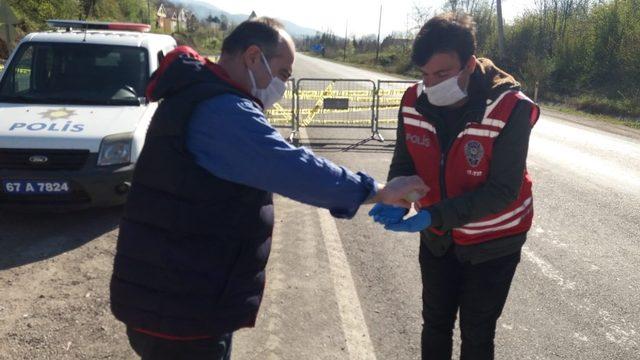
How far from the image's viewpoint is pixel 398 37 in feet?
255

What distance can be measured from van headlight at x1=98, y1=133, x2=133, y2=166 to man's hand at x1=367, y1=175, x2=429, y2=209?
3.80 m

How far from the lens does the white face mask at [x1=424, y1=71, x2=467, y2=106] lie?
2504 mm

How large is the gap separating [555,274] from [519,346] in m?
1.54

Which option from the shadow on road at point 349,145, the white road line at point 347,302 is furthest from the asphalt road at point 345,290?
the shadow on road at point 349,145

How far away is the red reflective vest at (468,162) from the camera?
7.84ft

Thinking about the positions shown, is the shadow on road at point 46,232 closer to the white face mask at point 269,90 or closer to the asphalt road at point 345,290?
the asphalt road at point 345,290

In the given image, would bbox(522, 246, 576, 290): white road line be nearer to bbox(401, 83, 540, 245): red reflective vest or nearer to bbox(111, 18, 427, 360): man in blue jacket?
bbox(401, 83, 540, 245): red reflective vest

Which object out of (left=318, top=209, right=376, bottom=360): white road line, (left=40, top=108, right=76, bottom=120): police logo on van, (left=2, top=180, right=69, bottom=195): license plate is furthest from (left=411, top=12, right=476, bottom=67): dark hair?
(left=40, top=108, right=76, bottom=120): police logo on van

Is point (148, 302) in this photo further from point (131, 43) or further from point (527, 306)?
point (131, 43)

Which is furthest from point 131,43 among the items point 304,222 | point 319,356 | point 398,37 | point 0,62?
point 398,37

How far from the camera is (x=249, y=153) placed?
1.66 m

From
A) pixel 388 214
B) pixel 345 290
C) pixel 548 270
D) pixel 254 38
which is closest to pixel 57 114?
pixel 345 290

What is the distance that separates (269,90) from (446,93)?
917 mm

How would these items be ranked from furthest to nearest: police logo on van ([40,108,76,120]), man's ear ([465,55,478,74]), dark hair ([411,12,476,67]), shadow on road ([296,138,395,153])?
1. shadow on road ([296,138,395,153])
2. police logo on van ([40,108,76,120])
3. man's ear ([465,55,478,74])
4. dark hair ([411,12,476,67])
